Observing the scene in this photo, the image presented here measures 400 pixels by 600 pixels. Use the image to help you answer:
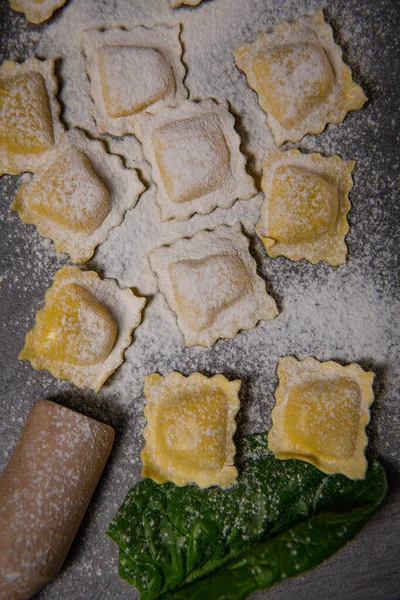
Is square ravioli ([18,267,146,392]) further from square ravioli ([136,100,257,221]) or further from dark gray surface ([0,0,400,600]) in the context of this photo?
square ravioli ([136,100,257,221])

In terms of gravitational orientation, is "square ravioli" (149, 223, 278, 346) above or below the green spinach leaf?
above

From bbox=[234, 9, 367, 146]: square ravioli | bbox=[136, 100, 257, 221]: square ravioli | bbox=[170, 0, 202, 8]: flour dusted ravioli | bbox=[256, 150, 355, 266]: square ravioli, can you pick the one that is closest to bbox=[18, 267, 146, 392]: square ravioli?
bbox=[136, 100, 257, 221]: square ravioli

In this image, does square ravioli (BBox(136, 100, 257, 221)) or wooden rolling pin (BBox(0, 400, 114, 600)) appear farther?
square ravioli (BBox(136, 100, 257, 221))

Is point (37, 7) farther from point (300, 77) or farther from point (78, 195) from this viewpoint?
point (300, 77)

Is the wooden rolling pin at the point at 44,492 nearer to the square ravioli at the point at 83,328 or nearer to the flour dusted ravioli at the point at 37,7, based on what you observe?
the square ravioli at the point at 83,328

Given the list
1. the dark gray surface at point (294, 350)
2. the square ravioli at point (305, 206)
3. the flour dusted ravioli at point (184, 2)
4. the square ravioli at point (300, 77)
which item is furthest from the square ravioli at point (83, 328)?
the flour dusted ravioli at point (184, 2)
